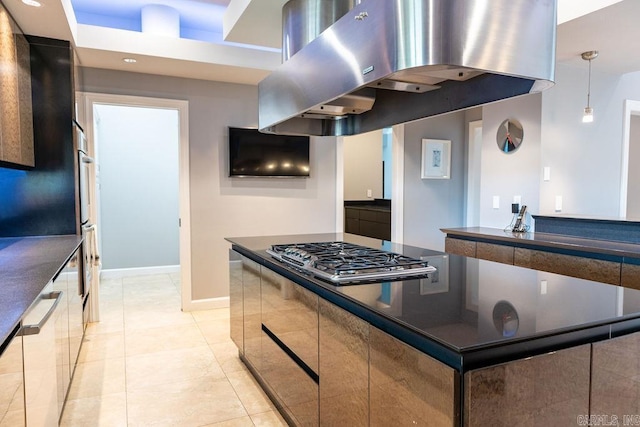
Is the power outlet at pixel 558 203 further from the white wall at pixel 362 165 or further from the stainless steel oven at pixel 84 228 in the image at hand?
the stainless steel oven at pixel 84 228

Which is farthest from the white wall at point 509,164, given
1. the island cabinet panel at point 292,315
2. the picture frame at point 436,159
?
the island cabinet panel at point 292,315

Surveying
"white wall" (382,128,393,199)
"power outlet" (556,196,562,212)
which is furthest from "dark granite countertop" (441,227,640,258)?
"white wall" (382,128,393,199)

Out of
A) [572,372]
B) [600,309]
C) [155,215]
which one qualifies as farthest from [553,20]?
[155,215]

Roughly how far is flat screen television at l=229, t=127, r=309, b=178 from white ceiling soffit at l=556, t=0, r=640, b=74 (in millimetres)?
2544

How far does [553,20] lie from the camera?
1316 millimetres

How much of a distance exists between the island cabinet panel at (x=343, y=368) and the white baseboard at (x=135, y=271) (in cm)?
490

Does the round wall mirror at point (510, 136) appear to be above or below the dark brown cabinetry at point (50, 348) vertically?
above

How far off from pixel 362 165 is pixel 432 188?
5.30ft

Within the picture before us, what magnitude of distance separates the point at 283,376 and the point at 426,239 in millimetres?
3380

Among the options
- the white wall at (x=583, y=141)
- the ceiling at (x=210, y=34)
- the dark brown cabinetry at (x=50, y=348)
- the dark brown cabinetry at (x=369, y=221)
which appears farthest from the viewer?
the dark brown cabinetry at (x=369, y=221)

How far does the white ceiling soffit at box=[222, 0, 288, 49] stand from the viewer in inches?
106

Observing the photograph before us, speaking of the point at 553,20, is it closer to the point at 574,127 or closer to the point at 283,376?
the point at 283,376

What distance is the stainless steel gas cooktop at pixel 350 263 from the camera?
1670mm

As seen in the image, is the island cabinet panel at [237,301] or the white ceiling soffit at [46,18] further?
the island cabinet panel at [237,301]
